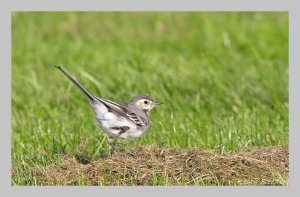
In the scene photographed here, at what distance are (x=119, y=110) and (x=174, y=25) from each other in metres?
9.65

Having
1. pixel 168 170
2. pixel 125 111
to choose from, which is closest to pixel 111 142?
pixel 125 111

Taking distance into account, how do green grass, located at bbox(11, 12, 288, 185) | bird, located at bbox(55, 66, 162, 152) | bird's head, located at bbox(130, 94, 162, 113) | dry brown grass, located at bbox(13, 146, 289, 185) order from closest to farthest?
dry brown grass, located at bbox(13, 146, 289, 185)
bird, located at bbox(55, 66, 162, 152)
bird's head, located at bbox(130, 94, 162, 113)
green grass, located at bbox(11, 12, 288, 185)

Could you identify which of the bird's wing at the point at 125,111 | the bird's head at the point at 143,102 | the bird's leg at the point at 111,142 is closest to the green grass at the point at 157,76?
the bird's leg at the point at 111,142

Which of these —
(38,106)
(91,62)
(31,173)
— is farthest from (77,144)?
(91,62)

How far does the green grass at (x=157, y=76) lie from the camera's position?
476 inches

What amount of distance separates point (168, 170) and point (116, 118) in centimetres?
85

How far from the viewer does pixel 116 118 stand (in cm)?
1059

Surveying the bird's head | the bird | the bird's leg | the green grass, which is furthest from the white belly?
the green grass

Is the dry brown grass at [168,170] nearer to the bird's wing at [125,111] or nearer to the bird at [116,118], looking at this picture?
the bird at [116,118]

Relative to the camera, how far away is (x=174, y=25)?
20.1 meters

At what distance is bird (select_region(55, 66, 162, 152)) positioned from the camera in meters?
10.5

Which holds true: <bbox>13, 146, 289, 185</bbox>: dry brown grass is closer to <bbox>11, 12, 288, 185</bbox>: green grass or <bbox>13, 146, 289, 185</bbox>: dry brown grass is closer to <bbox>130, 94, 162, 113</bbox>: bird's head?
<bbox>11, 12, 288, 185</bbox>: green grass

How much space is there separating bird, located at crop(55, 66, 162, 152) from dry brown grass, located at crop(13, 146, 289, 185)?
0.82ft

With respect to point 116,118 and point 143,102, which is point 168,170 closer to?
point 116,118
